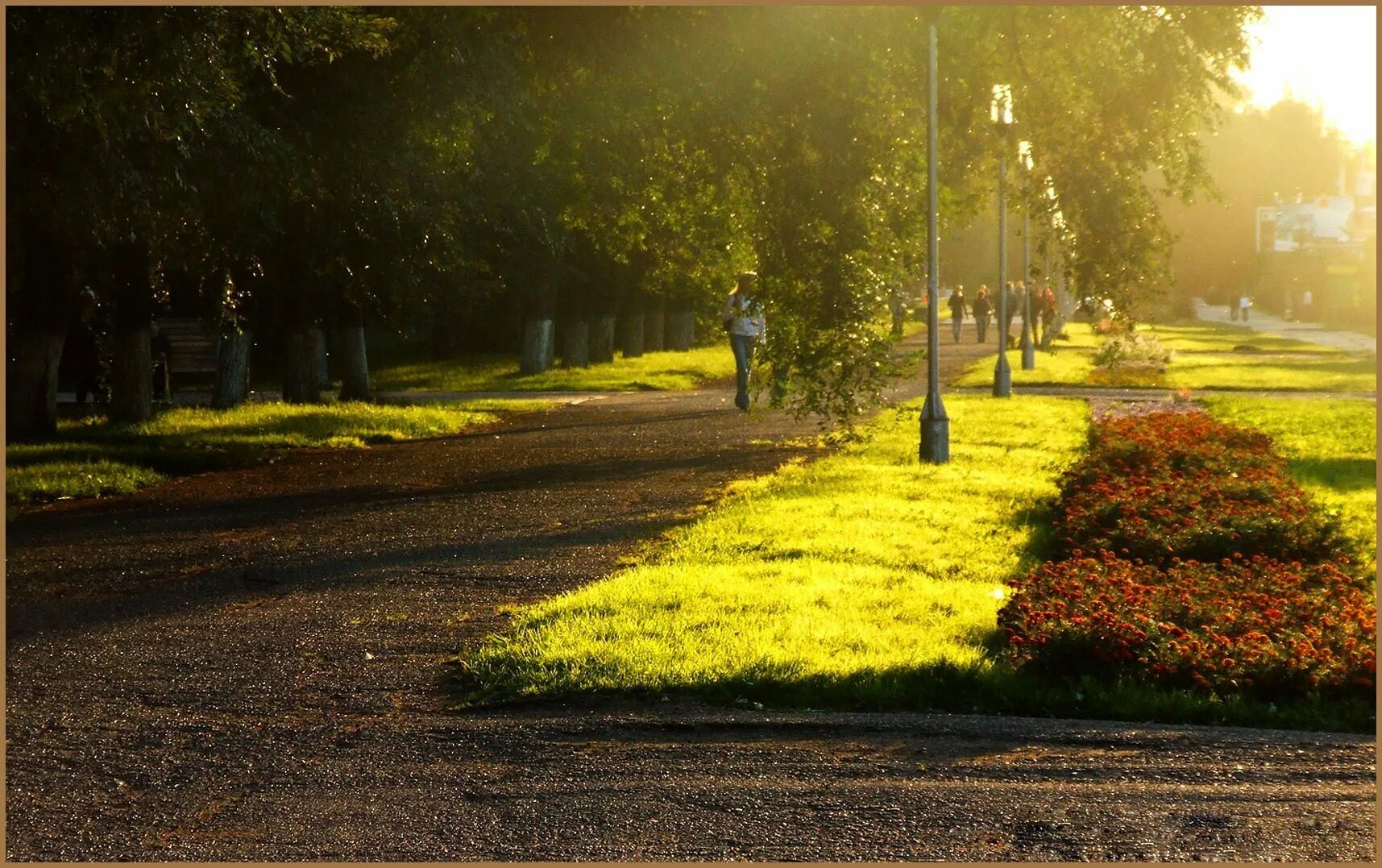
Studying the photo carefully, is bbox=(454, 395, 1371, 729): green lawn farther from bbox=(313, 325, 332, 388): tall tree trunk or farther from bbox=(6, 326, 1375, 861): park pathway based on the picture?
bbox=(313, 325, 332, 388): tall tree trunk

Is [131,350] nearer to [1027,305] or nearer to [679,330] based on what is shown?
[1027,305]

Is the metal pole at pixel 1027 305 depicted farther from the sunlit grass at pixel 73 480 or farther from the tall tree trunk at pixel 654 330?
the sunlit grass at pixel 73 480

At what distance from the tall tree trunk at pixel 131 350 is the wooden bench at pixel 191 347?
404 inches

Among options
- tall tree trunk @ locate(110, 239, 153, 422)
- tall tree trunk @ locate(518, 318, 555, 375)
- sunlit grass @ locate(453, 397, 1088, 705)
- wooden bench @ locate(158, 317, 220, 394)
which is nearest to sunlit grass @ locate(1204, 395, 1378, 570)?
sunlit grass @ locate(453, 397, 1088, 705)

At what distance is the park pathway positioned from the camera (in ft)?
17.5

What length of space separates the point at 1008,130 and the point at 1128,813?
41.0 feet

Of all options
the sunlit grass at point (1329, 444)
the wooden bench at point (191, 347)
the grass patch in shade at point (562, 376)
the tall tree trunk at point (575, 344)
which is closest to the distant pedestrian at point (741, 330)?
the sunlit grass at point (1329, 444)

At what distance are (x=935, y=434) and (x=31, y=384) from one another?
10.2 m

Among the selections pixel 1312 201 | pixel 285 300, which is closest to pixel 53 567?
pixel 285 300

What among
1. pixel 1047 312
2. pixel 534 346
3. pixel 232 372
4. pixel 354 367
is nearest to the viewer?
pixel 232 372

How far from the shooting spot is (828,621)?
347 inches

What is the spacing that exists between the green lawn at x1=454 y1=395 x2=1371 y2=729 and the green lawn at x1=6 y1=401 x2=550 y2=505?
6.02 metres

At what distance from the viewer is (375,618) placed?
9336 mm

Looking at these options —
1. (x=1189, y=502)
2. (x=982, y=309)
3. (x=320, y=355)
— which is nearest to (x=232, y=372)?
(x=320, y=355)
